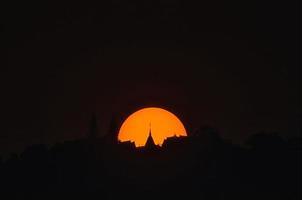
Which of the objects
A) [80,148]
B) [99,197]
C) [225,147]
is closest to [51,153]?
[80,148]

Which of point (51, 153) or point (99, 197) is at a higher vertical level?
point (51, 153)

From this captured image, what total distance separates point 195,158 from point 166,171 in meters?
2.76

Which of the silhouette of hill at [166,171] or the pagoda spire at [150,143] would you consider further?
the pagoda spire at [150,143]

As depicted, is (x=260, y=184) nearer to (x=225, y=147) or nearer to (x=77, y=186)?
(x=225, y=147)

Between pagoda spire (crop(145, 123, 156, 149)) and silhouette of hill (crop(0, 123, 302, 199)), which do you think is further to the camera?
pagoda spire (crop(145, 123, 156, 149))

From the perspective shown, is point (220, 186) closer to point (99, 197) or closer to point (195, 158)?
point (195, 158)

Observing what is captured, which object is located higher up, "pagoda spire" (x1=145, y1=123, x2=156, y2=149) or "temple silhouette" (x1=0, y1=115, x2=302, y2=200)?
"pagoda spire" (x1=145, y1=123, x2=156, y2=149)

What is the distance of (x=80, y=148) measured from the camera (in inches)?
3708

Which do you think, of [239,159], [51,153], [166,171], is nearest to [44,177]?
[51,153]

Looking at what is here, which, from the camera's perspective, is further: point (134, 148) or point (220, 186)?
point (134, 148)

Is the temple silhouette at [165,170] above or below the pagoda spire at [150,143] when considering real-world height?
below

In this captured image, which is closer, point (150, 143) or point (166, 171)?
point (166, 171)

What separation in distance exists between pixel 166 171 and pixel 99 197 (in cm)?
616

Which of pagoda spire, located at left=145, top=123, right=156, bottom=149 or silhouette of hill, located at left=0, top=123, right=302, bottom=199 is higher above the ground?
pagoda spire, located at left=145, top=123, right=156, bottom=149
